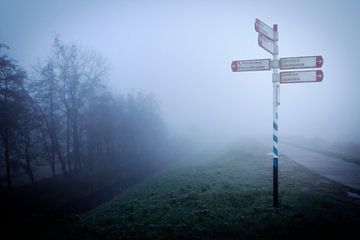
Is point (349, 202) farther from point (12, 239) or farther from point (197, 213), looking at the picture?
point (12, 239)

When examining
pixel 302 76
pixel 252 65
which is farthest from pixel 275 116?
pixel 252 65

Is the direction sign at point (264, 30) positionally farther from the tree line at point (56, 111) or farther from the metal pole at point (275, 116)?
the tree line at point (56, 111)

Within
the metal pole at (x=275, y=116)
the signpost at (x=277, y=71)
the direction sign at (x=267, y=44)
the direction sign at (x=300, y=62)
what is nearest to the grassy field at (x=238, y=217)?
the metal pole at (x=275, y=116)

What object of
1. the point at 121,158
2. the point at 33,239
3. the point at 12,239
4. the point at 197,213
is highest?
the point at 197,213

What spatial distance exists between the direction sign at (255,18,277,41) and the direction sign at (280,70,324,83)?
146 cm

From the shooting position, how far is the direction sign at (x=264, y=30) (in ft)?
24.1

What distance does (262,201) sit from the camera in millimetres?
8461

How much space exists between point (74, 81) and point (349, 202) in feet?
93.0

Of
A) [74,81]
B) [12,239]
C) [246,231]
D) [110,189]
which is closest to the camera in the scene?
[246,231]

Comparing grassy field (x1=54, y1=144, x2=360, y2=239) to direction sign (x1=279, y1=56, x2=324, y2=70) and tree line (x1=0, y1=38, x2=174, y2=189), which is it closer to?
direction sign (x1=279, y1=56, x2=324, y2=70)

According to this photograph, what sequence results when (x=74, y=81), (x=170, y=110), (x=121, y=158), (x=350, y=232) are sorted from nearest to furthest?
(x=350, y=232), (x=74, y=81), (x=121, y=158), (x=170, y=110)

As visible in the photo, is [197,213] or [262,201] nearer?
[197,213]

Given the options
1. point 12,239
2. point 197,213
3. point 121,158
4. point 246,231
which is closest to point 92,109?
point 121,158

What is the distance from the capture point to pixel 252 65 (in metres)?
8.02
